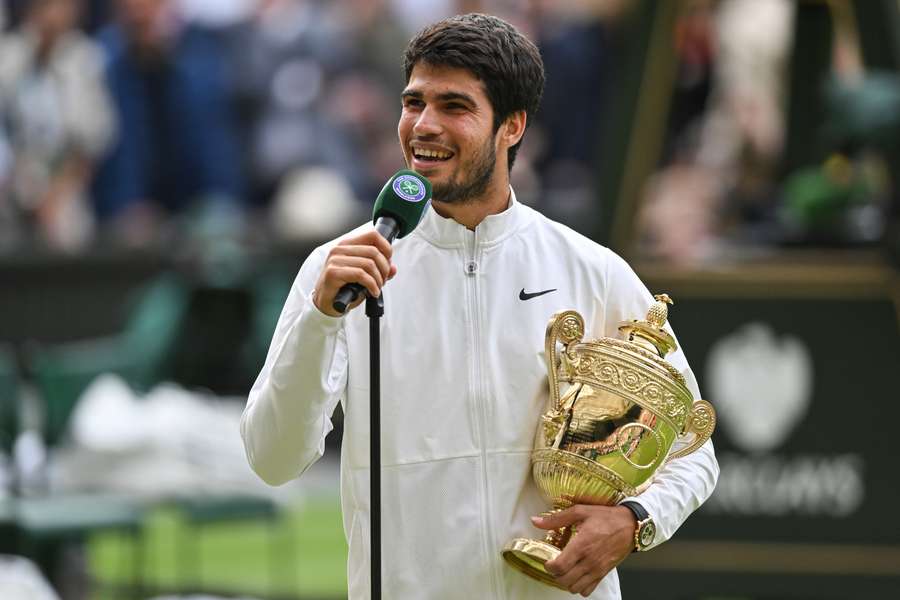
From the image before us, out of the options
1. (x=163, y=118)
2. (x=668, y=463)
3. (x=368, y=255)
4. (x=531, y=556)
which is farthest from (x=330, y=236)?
(x=368, y=255)

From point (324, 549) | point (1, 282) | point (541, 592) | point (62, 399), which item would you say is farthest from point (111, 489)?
point (541, 592)

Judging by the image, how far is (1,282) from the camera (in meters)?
12.2

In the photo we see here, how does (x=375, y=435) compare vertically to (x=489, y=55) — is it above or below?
below

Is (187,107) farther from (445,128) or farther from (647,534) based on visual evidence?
(647,534)

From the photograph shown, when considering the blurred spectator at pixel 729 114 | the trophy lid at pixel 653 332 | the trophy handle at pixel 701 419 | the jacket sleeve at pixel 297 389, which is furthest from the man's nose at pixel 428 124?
the blurred spectator at pixel 729 114

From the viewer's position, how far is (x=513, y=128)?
138 inches

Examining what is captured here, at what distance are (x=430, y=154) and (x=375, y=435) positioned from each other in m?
0.56

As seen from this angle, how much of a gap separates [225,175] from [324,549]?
3124 millimetres

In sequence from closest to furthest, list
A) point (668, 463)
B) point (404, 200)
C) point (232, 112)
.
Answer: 1. point (404, 200)
2. point (668, 463)
3. point (232, 112)

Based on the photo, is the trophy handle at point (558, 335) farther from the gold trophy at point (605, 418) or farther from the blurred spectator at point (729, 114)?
the blurred spectator at point (729, 114)

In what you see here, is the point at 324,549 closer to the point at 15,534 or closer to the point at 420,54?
the point at 15,534

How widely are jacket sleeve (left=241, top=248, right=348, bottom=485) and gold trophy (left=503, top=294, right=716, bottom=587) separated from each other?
391 mm

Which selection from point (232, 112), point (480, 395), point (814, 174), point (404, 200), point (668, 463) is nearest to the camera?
point (404, 200)

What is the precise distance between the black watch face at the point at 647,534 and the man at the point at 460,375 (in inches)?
0.6
